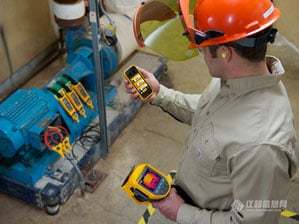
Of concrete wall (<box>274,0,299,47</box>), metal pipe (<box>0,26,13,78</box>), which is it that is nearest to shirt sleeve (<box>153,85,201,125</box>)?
metal pipe (<box>0,26,13,78</box>)

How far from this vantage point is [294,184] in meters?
2.99

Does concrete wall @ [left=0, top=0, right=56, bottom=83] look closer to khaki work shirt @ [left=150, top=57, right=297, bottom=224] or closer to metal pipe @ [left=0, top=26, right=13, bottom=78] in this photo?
metal pipe @ [left=0, top=26, right=13, bottom=78]

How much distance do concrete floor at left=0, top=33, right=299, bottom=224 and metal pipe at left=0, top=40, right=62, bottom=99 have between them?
72mm

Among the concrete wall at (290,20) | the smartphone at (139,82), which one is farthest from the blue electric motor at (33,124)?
the concrete wall at (290,20)

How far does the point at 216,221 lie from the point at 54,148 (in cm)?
132

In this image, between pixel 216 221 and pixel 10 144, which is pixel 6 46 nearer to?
pixel 10 144

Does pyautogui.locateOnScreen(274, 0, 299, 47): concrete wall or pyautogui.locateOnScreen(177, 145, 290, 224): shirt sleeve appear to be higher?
pyautogui.locateOnScreen(177, 145, 290, 224): shirt sleeve

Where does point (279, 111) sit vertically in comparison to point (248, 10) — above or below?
below

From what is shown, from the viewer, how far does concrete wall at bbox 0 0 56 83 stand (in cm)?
324

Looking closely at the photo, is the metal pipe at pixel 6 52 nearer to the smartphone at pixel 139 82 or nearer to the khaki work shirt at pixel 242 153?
the smartphone at pixel 139 82

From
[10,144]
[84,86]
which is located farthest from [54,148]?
[84,86]

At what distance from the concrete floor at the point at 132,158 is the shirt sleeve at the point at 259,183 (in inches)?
52.0

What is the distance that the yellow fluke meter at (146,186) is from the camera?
165cm

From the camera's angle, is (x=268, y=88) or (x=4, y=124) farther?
(x=4, y=124)
